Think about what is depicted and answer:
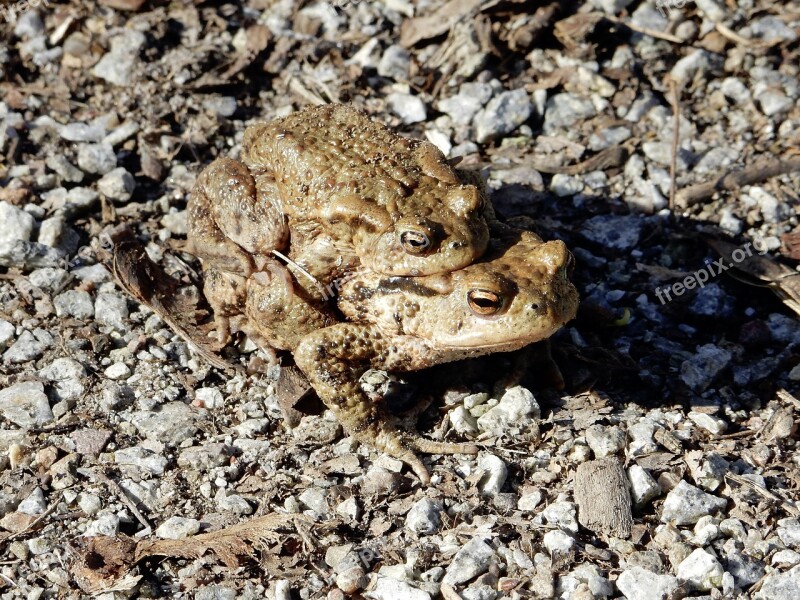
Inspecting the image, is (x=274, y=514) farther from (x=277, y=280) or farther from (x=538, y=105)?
(x=538, y=105)

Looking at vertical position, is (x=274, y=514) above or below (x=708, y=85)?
below

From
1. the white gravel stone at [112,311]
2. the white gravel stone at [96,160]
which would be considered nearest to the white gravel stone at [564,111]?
the white gravel stone at [96,160]

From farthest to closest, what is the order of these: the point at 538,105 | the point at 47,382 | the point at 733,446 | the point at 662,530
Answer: the point at 538,105 < the point at 47,382 < the point at 733,446 < the point at 662,530

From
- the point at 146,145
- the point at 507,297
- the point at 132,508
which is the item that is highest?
the point at 507,297

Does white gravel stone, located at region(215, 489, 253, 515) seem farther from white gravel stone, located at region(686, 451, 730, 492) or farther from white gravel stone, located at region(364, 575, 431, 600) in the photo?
white gravel stone, located at region(686, 451, 730, 492)

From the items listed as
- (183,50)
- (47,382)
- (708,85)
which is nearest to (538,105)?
(708,85)

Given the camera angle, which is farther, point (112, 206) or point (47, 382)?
point (112, 206)

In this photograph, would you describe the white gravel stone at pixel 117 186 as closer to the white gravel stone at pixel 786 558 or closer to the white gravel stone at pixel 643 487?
the white gravel stone at pixel 643 487

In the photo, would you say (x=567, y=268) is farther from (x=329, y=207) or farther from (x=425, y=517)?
(x=425, y=517)

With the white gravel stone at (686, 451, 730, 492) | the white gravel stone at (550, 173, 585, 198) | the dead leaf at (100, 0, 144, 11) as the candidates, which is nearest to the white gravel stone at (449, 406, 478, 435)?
the white gravel stone at (686, 451, 730, 492)
